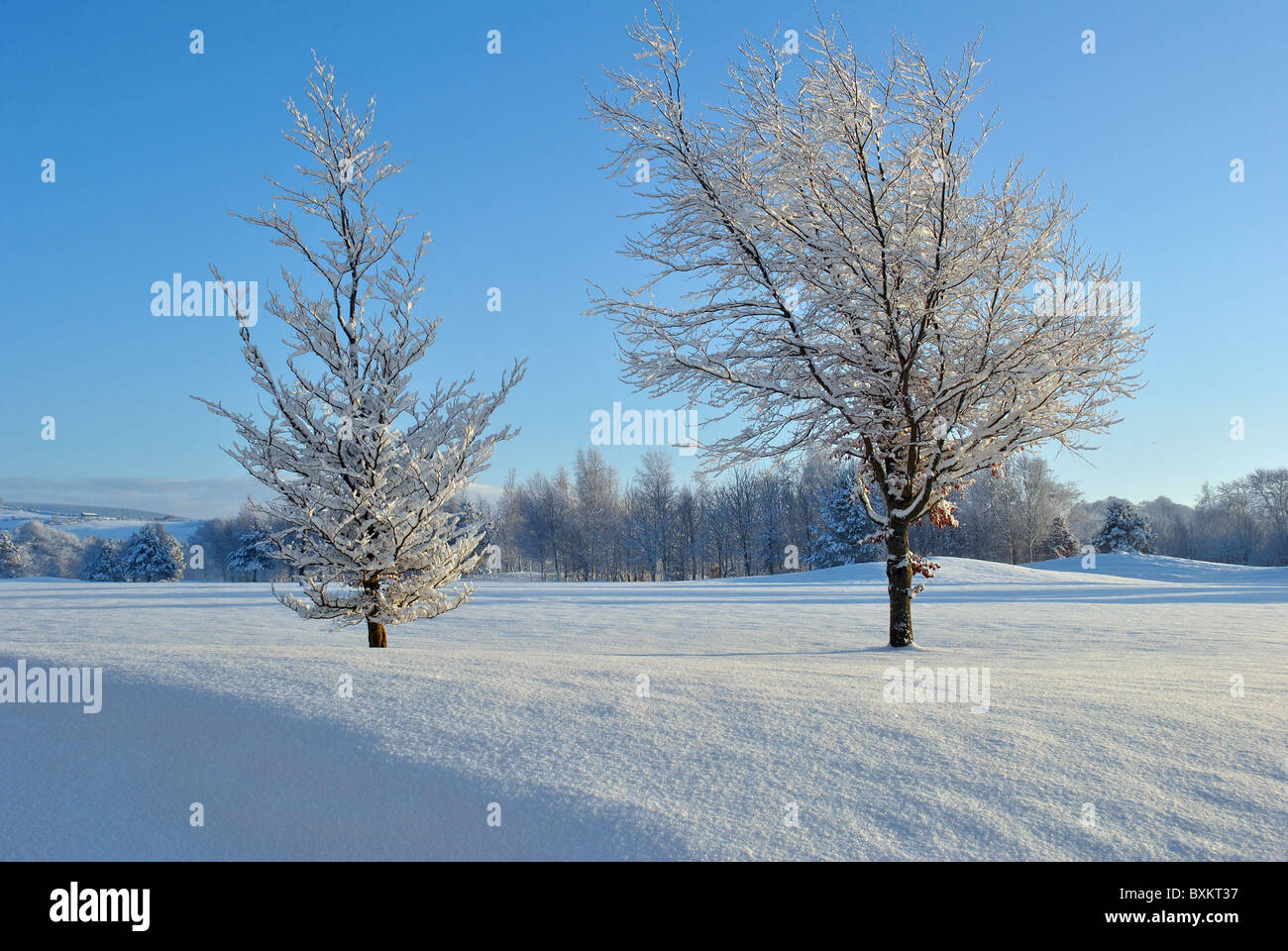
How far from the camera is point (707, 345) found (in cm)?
995

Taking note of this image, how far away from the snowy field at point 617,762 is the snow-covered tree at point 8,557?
74598 millimetres

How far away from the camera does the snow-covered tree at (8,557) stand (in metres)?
62.8

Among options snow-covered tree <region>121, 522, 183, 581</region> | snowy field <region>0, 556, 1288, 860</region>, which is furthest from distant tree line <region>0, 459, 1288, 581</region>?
snowy field <region>0, 556, 1288, 860</region>

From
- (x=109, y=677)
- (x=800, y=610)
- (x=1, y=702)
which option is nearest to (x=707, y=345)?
(x=109, y=677)

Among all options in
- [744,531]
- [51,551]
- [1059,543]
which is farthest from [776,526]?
[51,551]

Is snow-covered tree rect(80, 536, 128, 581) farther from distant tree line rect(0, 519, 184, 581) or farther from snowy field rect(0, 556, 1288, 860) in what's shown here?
snowy field rect(0, 556, 1288, 860)

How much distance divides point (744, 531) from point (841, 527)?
1042 cm

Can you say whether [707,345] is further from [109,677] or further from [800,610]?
[800,610]

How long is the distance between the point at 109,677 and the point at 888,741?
595cm

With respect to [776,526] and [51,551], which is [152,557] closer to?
[51,551]

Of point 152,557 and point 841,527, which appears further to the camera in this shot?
point 152,557

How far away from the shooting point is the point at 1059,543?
2365 inches

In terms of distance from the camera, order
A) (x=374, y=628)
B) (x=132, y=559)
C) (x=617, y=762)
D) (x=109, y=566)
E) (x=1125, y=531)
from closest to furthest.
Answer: (x=617, y=762) < (x=374, y=628) < (x=1125, y=531) < (x=132, y=559) < (x=109, y=566)

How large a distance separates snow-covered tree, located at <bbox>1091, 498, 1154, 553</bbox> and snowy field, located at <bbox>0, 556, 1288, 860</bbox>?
186 feet
